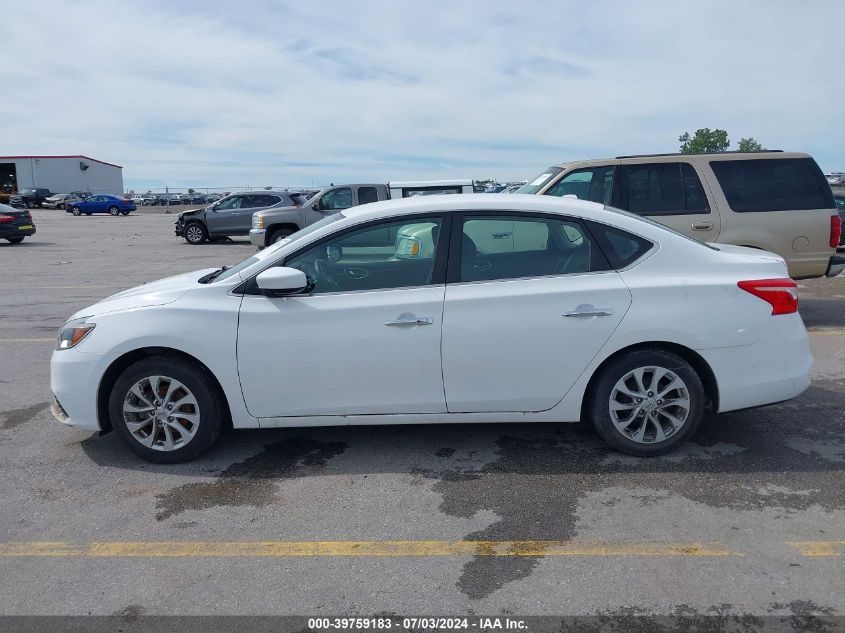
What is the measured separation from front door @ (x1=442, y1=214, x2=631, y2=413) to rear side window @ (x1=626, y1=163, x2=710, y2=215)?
4.16m

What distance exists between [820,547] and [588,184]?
5671mm

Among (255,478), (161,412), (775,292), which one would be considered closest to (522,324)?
(775,292)

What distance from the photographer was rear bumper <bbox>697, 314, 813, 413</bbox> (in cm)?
440

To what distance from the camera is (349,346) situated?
4.35 metres

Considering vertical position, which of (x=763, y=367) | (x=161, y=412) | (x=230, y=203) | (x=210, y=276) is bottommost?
(x=161, y=412)

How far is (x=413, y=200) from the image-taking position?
15.8 ft

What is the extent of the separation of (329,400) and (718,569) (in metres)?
2.32

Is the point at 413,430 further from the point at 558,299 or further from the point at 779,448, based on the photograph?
the point at 779,448

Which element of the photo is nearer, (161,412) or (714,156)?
(161,412)

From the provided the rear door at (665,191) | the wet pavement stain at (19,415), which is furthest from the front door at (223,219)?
the wet pavement stain at (19,415)

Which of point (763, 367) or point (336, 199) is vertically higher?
point (336, 199)

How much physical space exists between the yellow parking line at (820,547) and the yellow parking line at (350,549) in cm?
31

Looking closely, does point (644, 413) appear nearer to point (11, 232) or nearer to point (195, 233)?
point (195, 233)

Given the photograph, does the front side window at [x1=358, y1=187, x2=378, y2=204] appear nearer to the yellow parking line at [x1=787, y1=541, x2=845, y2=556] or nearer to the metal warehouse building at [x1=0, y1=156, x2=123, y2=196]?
the yellow parking line at [x1=787, y1=541, x2=845, y2=556]
